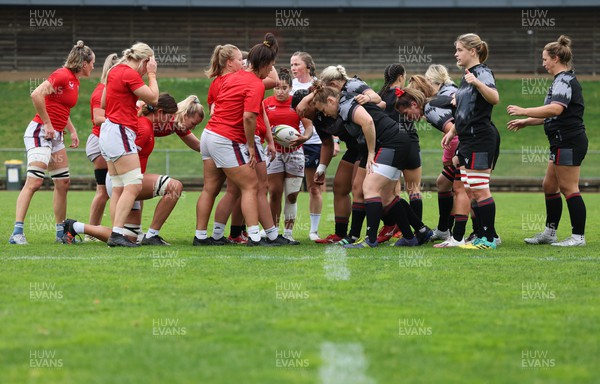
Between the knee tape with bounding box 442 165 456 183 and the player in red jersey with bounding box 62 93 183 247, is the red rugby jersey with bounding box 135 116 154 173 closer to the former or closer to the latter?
the player in red jersey with bounding box 62 93 183 247

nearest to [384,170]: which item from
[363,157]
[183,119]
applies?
[363,157]

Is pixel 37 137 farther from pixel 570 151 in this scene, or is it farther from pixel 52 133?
pixel 570 151

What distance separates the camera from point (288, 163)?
10508mm

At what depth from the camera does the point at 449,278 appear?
23.4 feet

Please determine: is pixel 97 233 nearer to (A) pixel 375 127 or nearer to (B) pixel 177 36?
(A) pixel 375 127

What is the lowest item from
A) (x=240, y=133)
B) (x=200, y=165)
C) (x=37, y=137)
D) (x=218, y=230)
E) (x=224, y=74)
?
(x=200, y=165)

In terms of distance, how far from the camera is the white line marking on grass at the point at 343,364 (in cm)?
426

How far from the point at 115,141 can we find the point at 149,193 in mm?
744

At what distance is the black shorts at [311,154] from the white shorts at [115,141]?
114 inches

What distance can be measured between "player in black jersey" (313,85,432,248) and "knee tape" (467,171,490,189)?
0.71 metres

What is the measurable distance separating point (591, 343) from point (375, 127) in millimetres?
4799

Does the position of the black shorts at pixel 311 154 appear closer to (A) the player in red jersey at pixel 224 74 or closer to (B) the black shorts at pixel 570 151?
(A) the player in red jersey at pixel 224 74

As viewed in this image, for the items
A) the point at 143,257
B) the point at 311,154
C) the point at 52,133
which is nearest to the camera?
the point at 143,257

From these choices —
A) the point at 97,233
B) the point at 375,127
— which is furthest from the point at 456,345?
the point at 97,233
